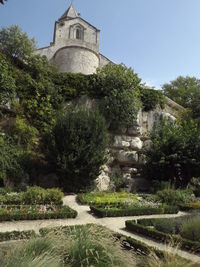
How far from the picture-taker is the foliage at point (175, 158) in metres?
16.8

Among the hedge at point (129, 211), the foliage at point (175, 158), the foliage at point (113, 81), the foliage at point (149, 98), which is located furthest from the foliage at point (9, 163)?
the foliage at point (149, 98)

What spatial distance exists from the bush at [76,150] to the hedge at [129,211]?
13.1 ft

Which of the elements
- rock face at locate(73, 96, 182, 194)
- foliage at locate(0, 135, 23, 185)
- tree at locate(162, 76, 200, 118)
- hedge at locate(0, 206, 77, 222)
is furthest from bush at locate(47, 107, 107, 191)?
tree at locate(162, 76, 200, 118)

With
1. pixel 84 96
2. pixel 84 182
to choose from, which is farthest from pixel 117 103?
pixel 84 182

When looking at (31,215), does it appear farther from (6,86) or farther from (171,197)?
(6,86)

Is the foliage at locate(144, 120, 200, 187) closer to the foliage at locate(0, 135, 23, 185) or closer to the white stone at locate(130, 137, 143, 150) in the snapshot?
the white stone at locate(130, 137, 143, 150)

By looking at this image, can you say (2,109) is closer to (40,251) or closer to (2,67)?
(2,67)

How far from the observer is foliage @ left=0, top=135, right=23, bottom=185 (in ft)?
42.3

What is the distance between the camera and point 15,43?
2078 centimetres

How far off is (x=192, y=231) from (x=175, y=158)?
10800 millimetres

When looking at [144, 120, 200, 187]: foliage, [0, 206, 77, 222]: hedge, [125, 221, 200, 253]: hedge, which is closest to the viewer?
[125, 221, 200, 253]: hedge

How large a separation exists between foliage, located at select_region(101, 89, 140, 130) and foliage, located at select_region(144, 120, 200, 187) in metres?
2.53

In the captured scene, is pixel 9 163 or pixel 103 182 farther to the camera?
pixel 103 182

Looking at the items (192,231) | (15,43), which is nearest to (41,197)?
(192,231)
